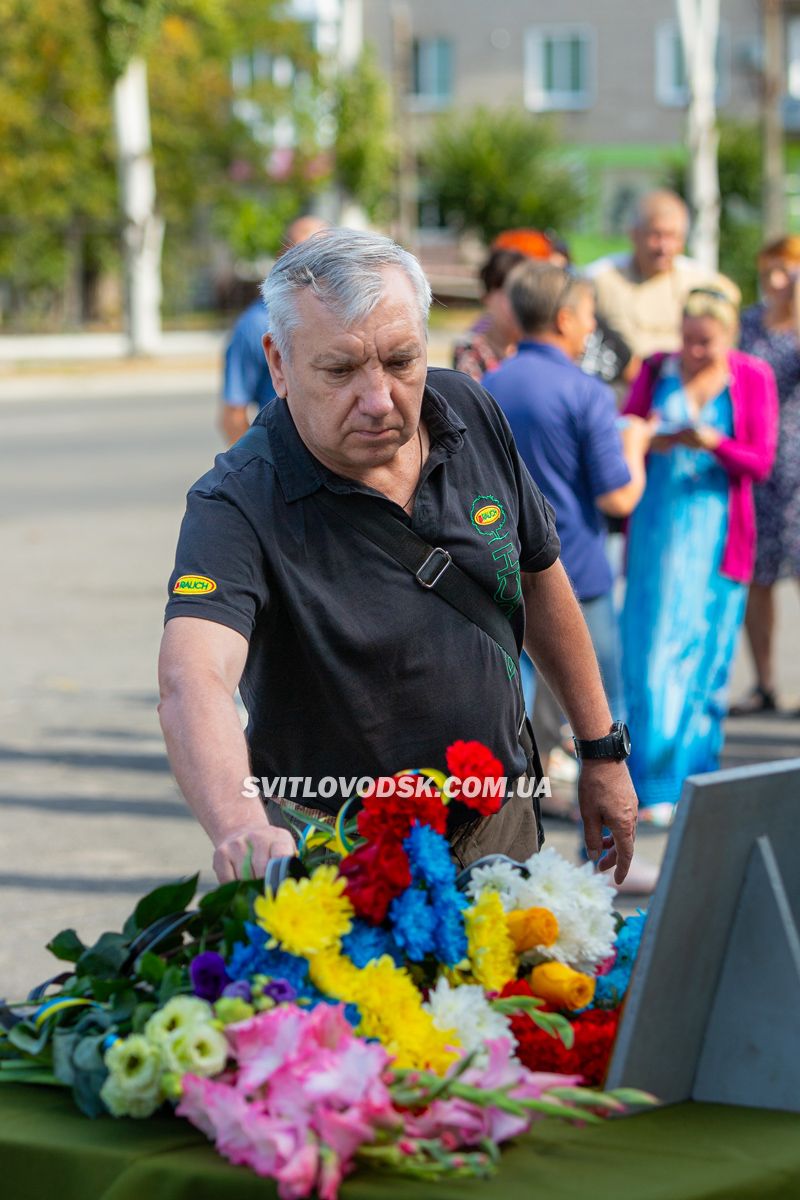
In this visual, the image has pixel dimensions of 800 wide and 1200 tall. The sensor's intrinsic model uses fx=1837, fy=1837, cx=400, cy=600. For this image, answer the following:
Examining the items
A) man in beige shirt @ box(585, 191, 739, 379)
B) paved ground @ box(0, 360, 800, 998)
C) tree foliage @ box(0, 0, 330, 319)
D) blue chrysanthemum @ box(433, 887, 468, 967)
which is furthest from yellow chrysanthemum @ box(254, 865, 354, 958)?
tree foliage @ box(0, 0, 330, 319)

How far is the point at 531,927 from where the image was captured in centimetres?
212

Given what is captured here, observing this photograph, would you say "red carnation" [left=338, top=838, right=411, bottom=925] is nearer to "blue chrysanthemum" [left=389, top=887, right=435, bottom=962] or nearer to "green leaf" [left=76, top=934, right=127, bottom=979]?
"blue chrysanthemum" [left=389, top=887, right=435, bottom=962]

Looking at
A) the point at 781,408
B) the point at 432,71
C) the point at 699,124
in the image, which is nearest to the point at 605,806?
the point at 781,408

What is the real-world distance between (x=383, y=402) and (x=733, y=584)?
397 centimetres

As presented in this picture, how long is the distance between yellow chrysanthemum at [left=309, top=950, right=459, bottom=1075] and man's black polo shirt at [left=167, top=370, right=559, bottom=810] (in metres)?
0.68

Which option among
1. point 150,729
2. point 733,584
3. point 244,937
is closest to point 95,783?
point 150,729

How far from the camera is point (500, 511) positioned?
2822 mm

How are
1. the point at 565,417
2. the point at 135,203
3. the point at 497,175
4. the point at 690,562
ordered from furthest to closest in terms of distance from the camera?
the point at 497,175 < the point at 135,203 < the point at 690,562 < the point at 565,417

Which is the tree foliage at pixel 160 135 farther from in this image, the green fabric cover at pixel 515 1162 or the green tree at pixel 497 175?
the green fabric cover at pixel 515 1162

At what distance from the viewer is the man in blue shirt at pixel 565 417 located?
17.8ft

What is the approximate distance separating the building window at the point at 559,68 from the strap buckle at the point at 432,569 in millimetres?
51292

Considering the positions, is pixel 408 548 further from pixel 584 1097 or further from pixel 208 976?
pixel 584 1097

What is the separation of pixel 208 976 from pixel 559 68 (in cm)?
5267

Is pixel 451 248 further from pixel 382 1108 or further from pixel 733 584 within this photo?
pixel 382 1108
